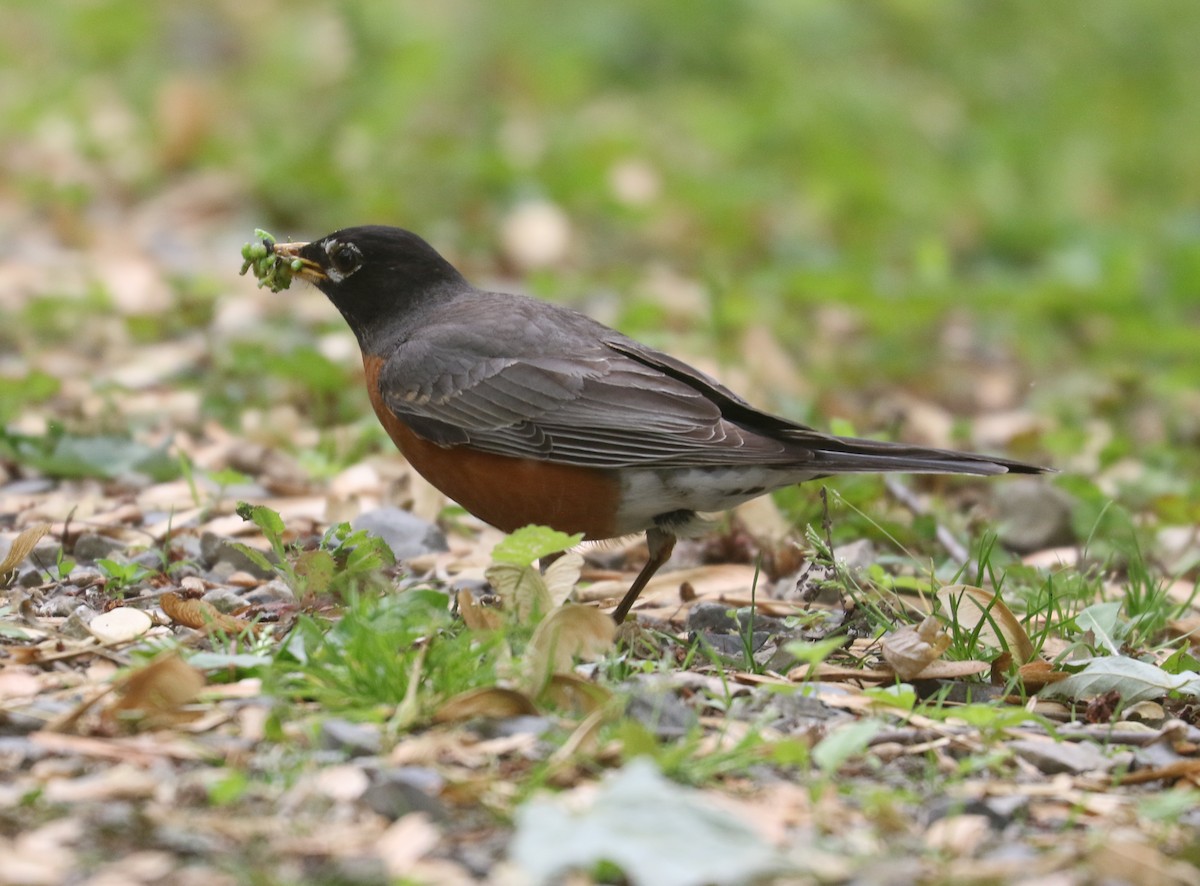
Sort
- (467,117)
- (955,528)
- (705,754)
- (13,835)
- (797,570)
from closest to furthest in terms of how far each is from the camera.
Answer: (13,835) < (705,754) < (797,570) < (955,528) < (467,117)

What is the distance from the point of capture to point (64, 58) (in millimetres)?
13117

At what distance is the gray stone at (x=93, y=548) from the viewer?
5.14 meters

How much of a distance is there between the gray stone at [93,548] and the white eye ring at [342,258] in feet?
4.53

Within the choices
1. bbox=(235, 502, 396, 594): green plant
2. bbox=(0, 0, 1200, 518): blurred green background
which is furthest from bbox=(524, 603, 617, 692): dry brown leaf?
bbox=(0, 0, 1200, 518): blurred green background

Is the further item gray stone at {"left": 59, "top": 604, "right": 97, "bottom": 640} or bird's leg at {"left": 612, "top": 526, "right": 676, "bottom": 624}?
bird's leg at {"left": 612, "top": 526, "right": 676, "bottom": 624}

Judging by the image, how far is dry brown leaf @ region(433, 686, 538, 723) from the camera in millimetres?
3615

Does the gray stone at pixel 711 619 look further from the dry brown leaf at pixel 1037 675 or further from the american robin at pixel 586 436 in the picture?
the dry brown leaf at pixel 1037 675

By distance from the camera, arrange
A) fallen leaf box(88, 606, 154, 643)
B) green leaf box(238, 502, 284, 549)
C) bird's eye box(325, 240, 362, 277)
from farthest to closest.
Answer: bird's eye box(325, 240, 362, 277) → green leaf box(238, 502, 284, 549) → fallen leaf box(88, 606, 154, 643)

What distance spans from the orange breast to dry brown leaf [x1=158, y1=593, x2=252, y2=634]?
106cm

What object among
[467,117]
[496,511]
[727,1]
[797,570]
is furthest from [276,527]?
[727,1]

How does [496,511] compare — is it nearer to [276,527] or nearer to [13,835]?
[276,527]

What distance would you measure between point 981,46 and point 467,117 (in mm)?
6108

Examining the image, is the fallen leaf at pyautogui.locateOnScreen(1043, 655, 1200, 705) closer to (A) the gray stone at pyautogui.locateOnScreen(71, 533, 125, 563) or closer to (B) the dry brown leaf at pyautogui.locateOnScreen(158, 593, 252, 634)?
(B) the dry brown leaf at pyautogui.locateOnScreen(158, 593, 252, 634)

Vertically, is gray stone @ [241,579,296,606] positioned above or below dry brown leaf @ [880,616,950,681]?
below
